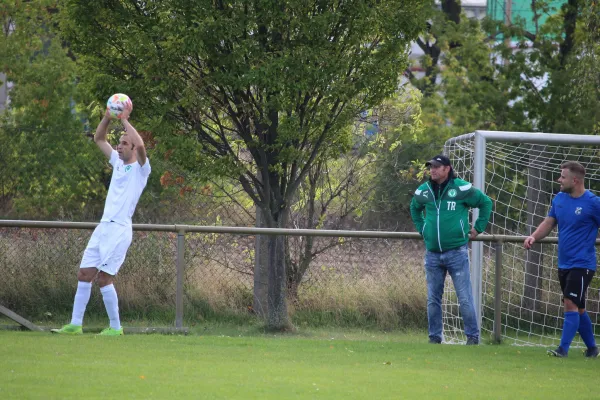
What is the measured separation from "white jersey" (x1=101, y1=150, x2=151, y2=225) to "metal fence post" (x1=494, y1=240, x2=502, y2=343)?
171 inches

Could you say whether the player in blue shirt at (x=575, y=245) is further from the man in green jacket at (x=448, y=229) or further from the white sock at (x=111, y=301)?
the white sock at (x=111, y=301)

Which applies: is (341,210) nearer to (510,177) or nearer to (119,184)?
(510,177)

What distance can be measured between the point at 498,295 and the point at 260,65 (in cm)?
395

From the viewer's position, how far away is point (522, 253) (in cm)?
1316

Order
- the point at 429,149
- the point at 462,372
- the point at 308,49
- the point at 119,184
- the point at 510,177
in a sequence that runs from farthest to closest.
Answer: the point at 429,149 < the point at 510,177 < the point at 308,49 < the point at 119,184 < the point at 462,372

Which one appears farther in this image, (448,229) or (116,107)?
(448,229)

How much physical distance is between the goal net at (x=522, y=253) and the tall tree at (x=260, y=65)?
1.64m

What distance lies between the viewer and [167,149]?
11.1 m

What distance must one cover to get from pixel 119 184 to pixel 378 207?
796cm

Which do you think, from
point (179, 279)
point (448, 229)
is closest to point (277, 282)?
point (179, 279)

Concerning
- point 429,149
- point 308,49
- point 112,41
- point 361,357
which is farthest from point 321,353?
point 429,149

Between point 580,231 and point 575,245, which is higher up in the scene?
point 580,231

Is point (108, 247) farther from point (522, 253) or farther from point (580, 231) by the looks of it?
point (522, 253)

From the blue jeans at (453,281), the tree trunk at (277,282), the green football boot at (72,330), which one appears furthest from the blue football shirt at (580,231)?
the green football boot at (72,330)
